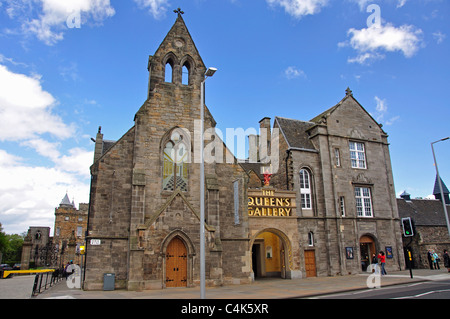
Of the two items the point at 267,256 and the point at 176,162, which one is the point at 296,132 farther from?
the point at 176,162

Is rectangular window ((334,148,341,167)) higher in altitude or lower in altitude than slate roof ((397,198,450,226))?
higher

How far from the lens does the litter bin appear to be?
18.1 metres

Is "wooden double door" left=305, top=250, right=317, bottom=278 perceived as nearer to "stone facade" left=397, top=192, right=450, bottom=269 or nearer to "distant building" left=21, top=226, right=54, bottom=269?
"stone facade" left=397, top=192, right=450, bottom=269

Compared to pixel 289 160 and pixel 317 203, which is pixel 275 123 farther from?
pixel 317 203

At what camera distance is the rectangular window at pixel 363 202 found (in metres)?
28.6

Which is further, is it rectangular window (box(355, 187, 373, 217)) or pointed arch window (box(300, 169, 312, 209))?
rectangular window (box(355, 187, 373, 217))

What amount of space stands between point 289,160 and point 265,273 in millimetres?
9872

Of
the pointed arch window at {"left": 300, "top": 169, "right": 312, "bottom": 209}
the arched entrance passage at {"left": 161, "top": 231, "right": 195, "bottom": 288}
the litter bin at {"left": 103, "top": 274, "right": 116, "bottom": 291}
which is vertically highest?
the pointed arch window at {"left": 300, "top": 169, "right": 312, "bottom": 209}

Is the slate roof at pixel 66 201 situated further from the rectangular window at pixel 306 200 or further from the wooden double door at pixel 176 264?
the wooden double door at pixel 176 264

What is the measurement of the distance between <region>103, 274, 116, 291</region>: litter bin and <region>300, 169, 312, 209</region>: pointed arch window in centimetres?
1538

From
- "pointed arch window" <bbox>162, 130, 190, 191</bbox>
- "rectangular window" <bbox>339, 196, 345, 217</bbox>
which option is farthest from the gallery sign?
"pointed arch window" <bbox>162, 130, 190, 191</bbox>

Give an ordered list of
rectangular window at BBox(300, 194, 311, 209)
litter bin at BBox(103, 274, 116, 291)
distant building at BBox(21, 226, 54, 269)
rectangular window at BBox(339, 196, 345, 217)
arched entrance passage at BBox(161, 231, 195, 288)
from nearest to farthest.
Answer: litter bin at BBox(103, 274, 116, 291) < arched entrance passage at BBox(161, 231, 195, 288) < rectangular window at BBox(300, 194, 311, 209) < rectangular window at BBox(339, 196, 345, 217) < distant building at BBox(21, 226, 54, 269)

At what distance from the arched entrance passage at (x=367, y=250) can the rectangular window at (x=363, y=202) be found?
77.5 inches
